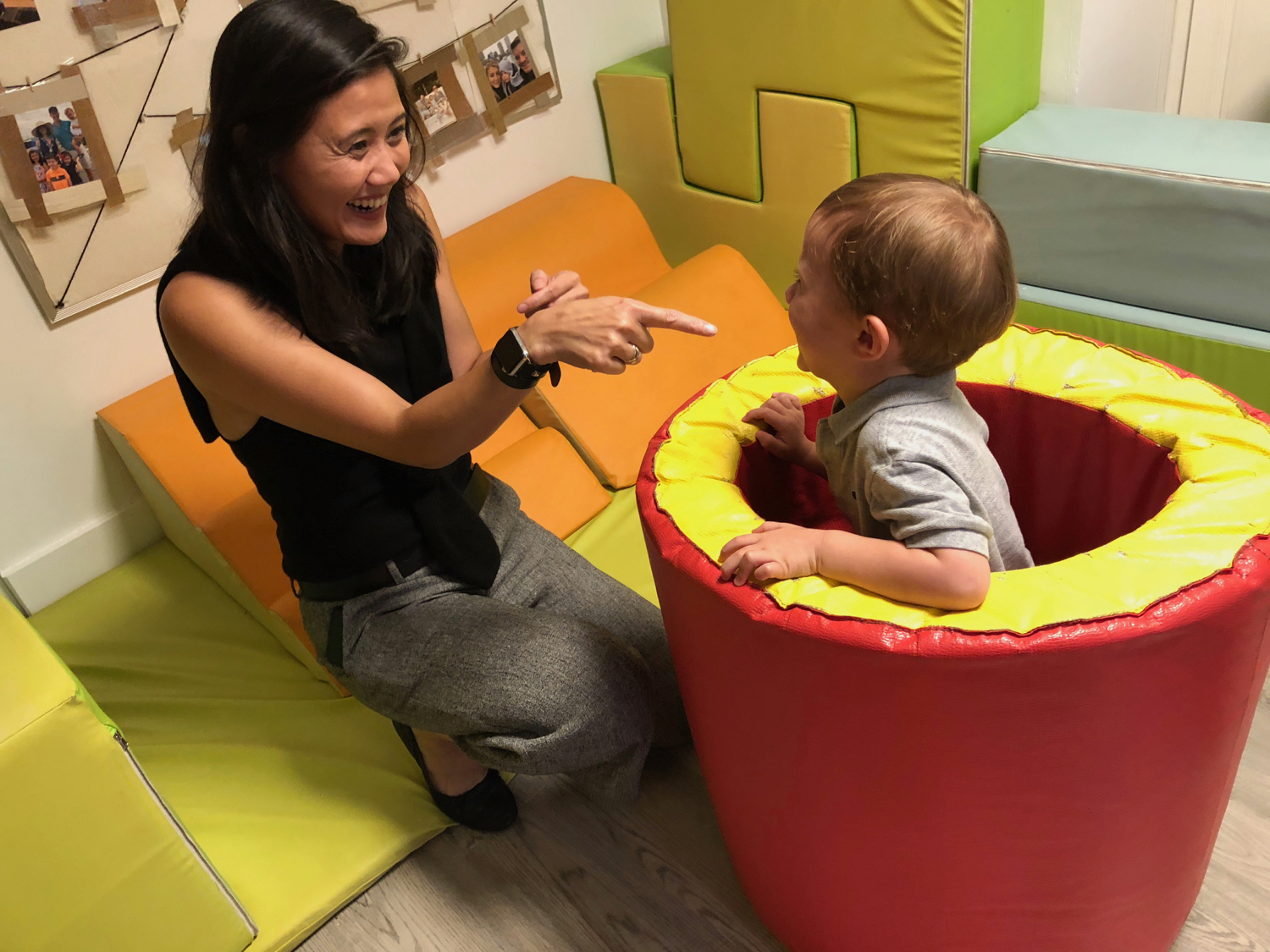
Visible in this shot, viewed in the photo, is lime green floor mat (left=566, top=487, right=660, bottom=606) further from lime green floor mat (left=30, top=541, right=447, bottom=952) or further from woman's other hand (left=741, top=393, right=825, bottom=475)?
woman's other hand (left=741, top=393, right=825, bottom=475)

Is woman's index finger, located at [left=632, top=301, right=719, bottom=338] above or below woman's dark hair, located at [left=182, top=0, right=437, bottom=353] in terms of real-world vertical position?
below

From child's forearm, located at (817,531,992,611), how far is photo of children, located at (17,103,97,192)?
1422mm

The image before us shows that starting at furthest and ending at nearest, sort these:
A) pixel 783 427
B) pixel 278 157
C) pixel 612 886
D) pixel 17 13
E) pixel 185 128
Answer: pixel 185 128
pixel 17 13
pixel 612 886
pixel 783 427
pixel 278 157

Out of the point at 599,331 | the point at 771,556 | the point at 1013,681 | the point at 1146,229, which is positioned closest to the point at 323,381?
the point at 599,331

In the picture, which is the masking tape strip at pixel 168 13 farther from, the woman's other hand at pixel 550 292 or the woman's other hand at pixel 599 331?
the woman's other hand at pixel 599 331

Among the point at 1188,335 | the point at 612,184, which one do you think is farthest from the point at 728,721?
the point at 612,184

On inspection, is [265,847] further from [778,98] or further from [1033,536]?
[778,98]

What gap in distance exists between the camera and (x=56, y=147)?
1.65 metres

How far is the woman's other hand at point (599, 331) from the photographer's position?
1.00 meters

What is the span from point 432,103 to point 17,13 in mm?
782

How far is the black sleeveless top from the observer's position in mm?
1295

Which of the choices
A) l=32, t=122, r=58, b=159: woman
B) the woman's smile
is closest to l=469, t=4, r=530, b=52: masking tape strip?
l=32, t=122, r=58, b=159: woman

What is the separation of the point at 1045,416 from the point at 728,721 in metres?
0.54

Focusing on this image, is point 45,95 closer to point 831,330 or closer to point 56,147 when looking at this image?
point 56,147
